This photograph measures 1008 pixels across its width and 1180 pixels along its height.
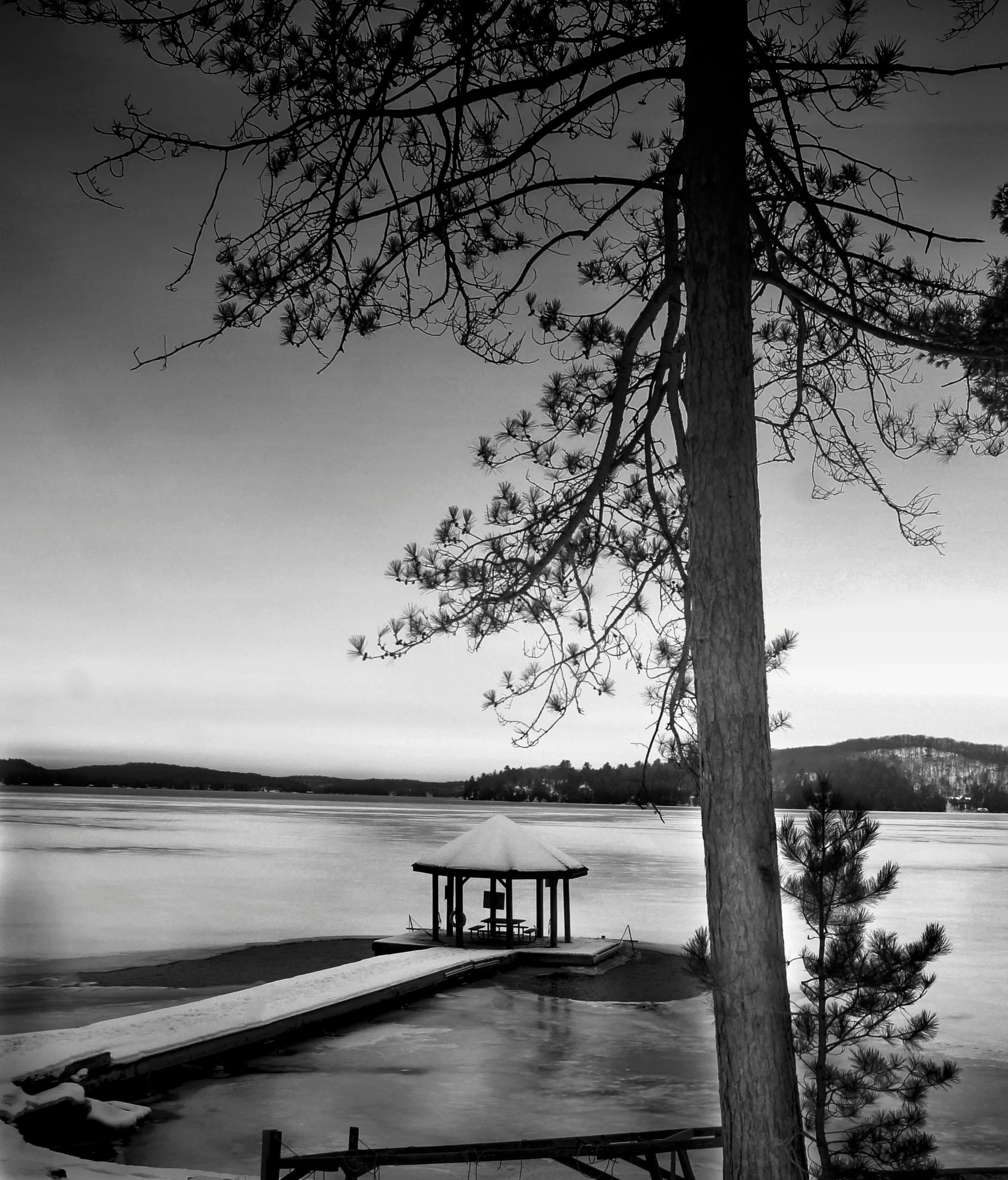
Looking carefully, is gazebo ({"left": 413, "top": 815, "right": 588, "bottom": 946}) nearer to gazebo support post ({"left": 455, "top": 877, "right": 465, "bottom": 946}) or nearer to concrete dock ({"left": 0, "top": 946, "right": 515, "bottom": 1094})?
gazebo support post ({"left": 455, "top": 877, "right": 465, "bottom": 946})

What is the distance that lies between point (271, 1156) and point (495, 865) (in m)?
16.0

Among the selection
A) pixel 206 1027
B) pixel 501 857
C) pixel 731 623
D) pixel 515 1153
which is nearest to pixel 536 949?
pixel 501 857

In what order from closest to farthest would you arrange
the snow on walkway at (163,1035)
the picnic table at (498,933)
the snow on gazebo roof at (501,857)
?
the snow on walkway at (163,1035) < the snow on gazebo roof at (501,857) < the picnic table at (498,933)

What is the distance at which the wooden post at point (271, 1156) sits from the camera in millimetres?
3959

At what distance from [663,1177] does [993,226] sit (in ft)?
17.5

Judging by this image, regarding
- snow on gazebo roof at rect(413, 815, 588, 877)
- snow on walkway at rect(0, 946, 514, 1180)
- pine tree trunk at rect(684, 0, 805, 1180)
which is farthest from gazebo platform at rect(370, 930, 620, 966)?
pine tree trunk at rect(684, 0, 805, 1180)

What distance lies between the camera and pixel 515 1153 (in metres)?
3.74

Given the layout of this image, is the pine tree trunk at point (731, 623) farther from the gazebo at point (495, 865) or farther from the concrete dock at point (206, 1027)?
the gazebo at point (495, 865)

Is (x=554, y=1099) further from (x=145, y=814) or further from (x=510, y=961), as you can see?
(x=145, y=814)

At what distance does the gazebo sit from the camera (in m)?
19.8

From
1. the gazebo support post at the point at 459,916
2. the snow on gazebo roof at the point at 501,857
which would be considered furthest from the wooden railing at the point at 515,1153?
the gazebo support post at the point at 459,916

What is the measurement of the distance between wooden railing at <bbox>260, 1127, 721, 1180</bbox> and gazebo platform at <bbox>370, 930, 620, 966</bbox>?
53.1 feet

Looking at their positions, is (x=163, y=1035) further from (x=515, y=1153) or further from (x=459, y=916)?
(x=459, y=916)

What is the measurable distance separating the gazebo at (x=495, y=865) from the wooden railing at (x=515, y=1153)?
15256 mm
